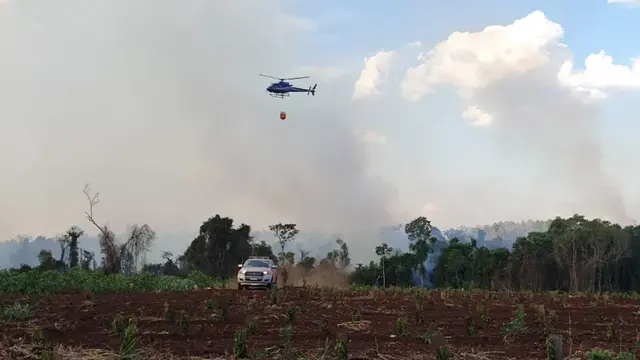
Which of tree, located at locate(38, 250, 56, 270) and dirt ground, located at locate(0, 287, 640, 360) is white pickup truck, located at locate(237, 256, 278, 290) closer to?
dirt ground, located at locate(0, 287, 640, 360)

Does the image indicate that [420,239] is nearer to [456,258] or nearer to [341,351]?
[456,258]

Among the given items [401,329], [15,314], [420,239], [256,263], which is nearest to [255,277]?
[256,263]

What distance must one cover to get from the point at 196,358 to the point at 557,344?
4900 millimetres

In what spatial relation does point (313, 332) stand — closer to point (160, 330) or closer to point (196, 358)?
point (160, 330)

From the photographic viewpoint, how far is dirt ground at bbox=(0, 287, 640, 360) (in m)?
10.3

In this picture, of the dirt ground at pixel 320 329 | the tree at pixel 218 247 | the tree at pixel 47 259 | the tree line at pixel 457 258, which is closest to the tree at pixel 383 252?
the tree line at pixel 457 258

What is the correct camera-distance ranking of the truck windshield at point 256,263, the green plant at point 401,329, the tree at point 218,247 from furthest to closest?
the tree at point 218,247 → the truck windshield at point 256,263 → the green plant at point 401,329

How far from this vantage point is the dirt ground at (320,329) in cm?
1030

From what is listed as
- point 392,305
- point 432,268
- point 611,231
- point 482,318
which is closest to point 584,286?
point 611,231

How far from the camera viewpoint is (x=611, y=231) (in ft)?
174

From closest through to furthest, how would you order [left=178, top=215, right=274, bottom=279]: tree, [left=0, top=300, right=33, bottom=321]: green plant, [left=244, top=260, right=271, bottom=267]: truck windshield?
[left=0, top=300, right=33, bottom=321]: green plant
[left=244, top=260, right=271, bottom=267]: truck windshield
[left=178, top=215, right=274, bottom=279]: tree

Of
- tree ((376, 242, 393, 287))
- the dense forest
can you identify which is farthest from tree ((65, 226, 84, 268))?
tree ((376, 242, 393, 287))

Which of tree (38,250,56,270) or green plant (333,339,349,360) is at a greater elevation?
tree (38,250,56,270)

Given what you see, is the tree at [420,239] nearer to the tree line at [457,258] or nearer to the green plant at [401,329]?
the tree line at [457,258]
